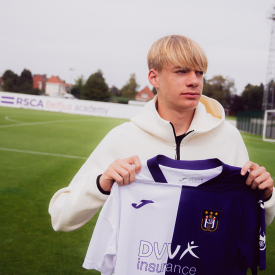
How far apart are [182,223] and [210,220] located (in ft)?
0.53

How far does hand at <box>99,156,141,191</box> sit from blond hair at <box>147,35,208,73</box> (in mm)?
590

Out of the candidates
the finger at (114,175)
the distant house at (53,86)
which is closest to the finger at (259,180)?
the finger at (114,175)

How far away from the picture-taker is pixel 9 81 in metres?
61.9

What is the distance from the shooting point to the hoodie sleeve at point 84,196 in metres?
1.67

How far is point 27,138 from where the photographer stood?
11.2 metres

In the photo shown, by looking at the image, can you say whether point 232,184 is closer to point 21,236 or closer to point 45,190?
point 21,236

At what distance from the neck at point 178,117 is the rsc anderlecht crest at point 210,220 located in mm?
517

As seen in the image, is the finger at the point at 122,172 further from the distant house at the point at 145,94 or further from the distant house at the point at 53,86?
the distant house at the point at 53,86

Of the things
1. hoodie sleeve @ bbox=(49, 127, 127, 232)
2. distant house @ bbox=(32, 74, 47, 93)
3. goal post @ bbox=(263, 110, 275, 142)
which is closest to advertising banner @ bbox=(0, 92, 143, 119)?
goal post @ bbox=(263, 110, 275, 142)

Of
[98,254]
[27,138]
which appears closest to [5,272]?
[98,254]

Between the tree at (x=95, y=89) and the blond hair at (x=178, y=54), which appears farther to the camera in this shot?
the tree at (x=95, y=89)

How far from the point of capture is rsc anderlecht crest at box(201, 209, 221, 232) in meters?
1.68

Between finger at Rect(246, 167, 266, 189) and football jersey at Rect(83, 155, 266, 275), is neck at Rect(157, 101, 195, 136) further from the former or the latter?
finger at Rect(246, 167, 266, 189)

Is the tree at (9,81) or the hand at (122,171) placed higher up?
the tree at (9,81)
